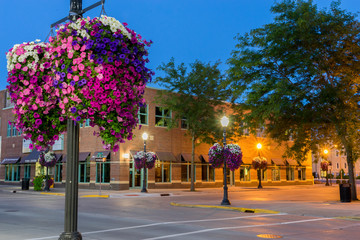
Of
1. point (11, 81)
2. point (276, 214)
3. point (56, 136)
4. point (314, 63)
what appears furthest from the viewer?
point (314, 63)

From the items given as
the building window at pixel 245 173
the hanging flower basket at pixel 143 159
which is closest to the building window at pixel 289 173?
the building window at pixel 245 173

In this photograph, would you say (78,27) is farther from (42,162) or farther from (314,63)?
(42,162)

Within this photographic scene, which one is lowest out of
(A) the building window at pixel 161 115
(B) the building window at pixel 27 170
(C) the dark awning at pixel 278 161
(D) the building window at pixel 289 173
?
(D) the building window at pixel 289 173

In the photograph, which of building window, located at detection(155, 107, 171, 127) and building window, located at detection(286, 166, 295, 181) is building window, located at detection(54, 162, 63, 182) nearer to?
building window, located at detection(155, 107, 171, 127)

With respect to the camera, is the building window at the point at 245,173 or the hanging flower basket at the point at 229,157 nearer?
the hanging flower basket at the point at 229,157

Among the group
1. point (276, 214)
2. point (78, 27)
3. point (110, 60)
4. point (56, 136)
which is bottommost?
point (276, 214)

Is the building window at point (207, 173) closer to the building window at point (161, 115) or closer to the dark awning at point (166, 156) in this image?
the dark awning at point (166, 156)

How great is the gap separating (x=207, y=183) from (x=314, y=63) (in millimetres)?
23110

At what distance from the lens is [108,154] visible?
37625mm

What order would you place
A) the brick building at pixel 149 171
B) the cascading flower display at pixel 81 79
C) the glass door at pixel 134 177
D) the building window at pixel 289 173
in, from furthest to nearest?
the building window at pixel 289 173 < the glass door at pixel 134 177 < the brick building at pixel 149 171 < the cascading flower display at pixel 81 79

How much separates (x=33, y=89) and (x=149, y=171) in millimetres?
34142

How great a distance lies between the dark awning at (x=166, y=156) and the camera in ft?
131

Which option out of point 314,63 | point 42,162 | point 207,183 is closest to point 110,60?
point 314,63

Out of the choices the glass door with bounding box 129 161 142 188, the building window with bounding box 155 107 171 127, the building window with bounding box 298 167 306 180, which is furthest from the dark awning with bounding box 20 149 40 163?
the building window with bounding box 298 167 306 180
